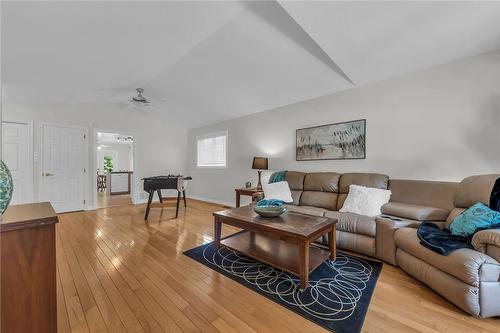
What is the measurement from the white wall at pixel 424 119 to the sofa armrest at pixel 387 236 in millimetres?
1007

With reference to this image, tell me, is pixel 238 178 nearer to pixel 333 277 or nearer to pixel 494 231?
pixel 333 277

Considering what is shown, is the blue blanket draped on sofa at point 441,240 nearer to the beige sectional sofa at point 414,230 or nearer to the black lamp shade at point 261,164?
the beige sectional sofa at point 414,230

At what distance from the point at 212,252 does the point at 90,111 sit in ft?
15.9

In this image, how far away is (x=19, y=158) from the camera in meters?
4.08

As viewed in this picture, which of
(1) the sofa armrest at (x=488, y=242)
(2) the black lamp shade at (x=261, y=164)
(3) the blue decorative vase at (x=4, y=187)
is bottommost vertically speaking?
(1) the sofa armrest at (x=488, y=242)

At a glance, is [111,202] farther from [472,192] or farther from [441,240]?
[472,192]

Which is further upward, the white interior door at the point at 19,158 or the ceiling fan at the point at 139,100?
the ceiling fan at the point at 139,100

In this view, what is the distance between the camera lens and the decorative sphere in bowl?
2.29 metres

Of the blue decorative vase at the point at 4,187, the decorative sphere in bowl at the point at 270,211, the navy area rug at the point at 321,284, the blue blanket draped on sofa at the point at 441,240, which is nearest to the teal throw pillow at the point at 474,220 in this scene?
the blue blanket draped on sofa at the point at 441,240

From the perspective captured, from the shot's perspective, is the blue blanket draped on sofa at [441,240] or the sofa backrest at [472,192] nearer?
the blue blanket draped on sofa at [441,240]

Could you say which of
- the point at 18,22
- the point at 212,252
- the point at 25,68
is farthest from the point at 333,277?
the point at 25,68

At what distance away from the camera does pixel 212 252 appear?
2.55 m

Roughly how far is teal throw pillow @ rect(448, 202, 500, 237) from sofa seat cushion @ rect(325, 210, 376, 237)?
672 millimetres

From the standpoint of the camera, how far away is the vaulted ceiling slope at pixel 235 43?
199 cm
